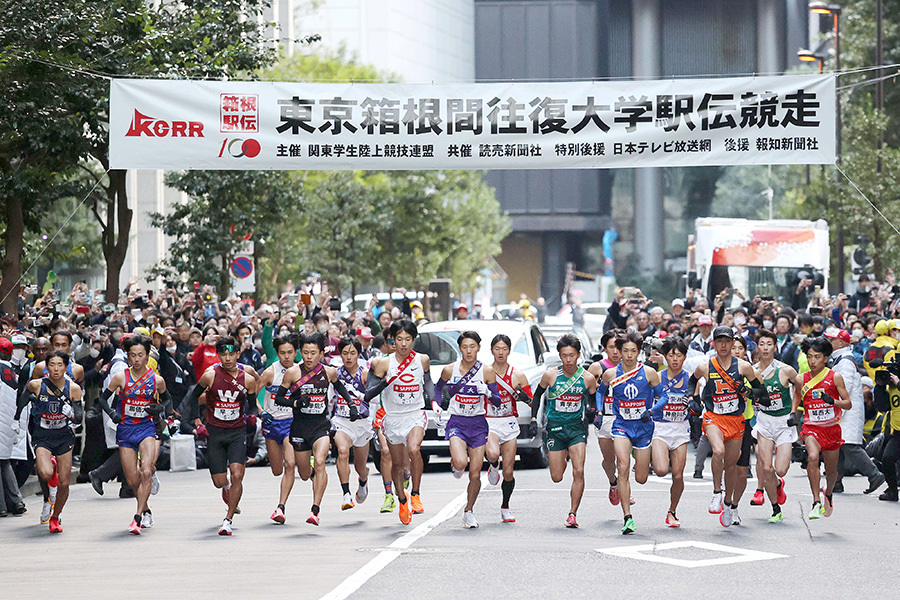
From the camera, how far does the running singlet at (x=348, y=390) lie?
13.4 metres

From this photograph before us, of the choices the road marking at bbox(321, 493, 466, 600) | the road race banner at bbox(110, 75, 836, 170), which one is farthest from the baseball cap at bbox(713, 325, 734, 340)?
the road race banner at bbox(110, 75, 836, 170)

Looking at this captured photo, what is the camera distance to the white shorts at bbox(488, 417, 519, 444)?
1316 centimetres

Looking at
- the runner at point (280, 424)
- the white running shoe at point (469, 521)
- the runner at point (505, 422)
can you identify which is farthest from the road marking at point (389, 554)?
the runner at point (280, 424)

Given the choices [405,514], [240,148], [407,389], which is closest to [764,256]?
[240,148]

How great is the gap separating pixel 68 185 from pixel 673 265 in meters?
80.3

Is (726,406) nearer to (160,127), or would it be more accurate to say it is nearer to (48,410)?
(48,410)

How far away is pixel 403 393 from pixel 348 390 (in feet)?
1.67

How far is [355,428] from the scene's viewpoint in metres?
13.6

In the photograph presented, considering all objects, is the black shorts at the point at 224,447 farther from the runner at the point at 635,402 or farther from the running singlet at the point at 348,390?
the runner at the point at 635,402

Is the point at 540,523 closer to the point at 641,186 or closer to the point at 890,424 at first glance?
the point at 890,424

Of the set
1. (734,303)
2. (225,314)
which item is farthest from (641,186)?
(225,314)

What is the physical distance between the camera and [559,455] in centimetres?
1297

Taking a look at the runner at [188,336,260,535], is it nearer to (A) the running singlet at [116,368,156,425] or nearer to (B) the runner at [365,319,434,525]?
(A) the running singlet at [116,368,156,425]

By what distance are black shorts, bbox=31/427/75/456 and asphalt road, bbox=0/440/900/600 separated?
722mm
